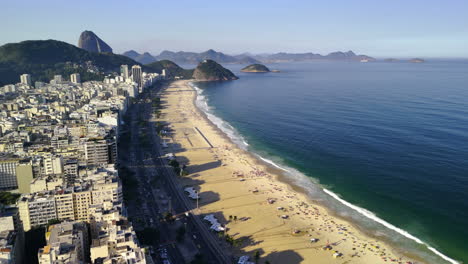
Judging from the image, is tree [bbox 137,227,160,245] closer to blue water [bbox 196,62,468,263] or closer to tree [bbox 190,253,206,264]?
tree [bbox 190,253,206,264]

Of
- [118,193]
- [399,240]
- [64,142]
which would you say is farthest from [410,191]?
[64,142]

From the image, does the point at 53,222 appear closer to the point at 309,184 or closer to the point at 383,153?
the point at 309,184

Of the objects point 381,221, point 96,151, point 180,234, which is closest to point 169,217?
point 180,234

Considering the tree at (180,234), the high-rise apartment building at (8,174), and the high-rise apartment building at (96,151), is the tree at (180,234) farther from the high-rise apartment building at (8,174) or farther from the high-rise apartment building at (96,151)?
the high-rise apartment building at (8,174)

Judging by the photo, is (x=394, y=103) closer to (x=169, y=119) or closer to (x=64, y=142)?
(x=169, y=119)

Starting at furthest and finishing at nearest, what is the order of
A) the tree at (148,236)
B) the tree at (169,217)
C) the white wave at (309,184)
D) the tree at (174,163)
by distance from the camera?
the tree at (174,163)
the tree at (169,217)
the white wave at (309,184)
the tree at (148,236)

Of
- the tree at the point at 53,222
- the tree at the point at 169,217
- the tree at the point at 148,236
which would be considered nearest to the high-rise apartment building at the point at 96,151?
the tree at the point at 53,222
